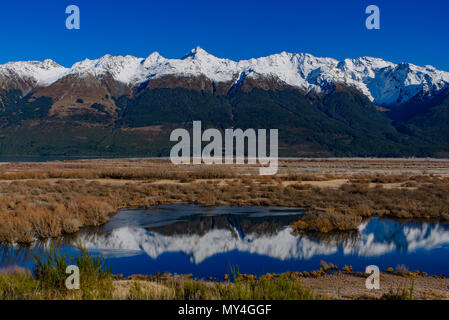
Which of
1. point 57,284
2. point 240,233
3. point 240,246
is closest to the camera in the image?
point 57,284

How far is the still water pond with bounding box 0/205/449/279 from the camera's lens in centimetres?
1478

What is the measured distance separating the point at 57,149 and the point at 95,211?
155966 millimetres

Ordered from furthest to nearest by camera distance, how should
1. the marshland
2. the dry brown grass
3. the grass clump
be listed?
the dry brown grass
the marshland
the grass clump

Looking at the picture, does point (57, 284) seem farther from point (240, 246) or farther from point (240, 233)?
point (240, 233)

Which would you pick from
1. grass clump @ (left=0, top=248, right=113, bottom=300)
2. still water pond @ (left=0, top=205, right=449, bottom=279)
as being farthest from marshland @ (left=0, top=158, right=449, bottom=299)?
grass clump @ (left=0, top=248, right=113, bottom=300)

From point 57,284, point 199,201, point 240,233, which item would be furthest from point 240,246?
point 199,201

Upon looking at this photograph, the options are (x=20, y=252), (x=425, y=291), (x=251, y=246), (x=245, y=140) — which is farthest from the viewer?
(x=245, y=140)

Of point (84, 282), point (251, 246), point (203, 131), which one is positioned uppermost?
point (203, 131)

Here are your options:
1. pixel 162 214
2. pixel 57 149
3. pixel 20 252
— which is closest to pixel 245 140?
pixel 57 149

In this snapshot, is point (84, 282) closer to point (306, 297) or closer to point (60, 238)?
point (306, 297)

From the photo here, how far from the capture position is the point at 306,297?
7.64 meters

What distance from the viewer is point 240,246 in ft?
59.3

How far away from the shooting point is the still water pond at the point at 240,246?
14.8 m

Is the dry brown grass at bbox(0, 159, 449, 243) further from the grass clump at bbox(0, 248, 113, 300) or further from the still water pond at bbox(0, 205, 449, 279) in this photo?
the grass clump at bbox(0, 248, 113, 300)
